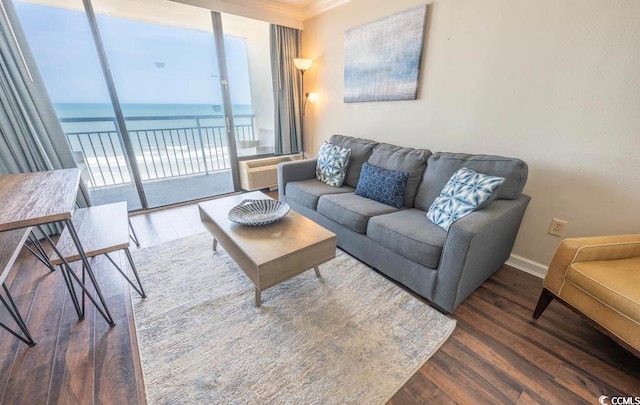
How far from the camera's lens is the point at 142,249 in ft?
7.14

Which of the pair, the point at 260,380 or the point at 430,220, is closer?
the point at 260,380

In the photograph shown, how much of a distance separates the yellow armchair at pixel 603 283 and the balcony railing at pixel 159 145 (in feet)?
11.6

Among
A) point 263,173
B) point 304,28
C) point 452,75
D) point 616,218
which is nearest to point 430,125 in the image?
point 452,75

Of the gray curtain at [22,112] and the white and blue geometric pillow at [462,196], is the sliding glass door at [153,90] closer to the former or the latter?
the gray curtain at [22,112]

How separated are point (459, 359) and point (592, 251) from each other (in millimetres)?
869

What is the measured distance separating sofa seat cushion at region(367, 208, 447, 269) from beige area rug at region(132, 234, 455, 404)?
33cm

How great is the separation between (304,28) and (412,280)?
3.61 m

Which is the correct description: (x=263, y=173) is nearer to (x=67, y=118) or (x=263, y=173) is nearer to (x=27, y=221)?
(x=67, y=118)

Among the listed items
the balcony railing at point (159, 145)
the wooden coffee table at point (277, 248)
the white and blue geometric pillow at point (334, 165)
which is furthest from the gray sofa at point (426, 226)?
the balcony railing at point (159, 145)

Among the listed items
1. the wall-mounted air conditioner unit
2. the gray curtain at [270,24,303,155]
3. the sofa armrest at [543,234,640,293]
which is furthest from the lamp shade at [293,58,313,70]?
the sofa armrest at [543,234,640,293]

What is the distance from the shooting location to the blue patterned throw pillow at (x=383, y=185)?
80.0 inches

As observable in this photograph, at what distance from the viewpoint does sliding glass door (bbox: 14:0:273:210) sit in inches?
94.0

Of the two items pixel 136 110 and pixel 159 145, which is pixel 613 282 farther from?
pixel 159 145

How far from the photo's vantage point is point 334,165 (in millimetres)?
2551
